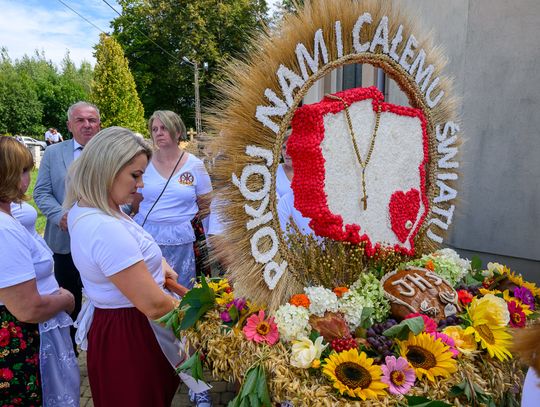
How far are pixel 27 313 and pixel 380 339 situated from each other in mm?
1384

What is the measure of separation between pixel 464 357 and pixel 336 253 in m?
0.58

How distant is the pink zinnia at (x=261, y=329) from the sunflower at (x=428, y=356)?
→ 1.37 feet

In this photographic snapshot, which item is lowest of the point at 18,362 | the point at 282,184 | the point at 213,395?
the point at 213,395

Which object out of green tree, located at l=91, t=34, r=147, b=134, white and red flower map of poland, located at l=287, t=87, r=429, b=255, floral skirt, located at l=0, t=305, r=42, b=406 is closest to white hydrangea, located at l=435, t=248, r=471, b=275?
white and red flower map of poland, located at l=287, t=87, r=429, b=255

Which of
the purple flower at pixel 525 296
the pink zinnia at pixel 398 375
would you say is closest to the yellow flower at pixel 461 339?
the pink zinnia at pixel 398 375

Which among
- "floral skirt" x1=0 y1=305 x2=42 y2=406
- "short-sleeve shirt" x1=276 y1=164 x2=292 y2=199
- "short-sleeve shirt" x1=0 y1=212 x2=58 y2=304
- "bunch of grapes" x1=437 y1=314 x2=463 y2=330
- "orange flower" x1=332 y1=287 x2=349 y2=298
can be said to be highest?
"short-sleeve shirt" x1=276 y1=164 x2=292 y2=199

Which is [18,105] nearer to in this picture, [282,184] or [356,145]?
[282,184]

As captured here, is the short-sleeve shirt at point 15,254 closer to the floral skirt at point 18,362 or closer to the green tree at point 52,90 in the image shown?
the floral skirt at point 18,362

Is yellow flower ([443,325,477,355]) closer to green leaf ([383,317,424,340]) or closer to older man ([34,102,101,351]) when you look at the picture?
green leaf ([383,317,424,340])

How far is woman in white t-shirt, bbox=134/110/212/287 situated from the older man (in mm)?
585

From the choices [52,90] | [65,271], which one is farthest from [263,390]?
[52,90]

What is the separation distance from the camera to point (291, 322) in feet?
4.43

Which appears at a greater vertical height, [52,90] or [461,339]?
[52,90]

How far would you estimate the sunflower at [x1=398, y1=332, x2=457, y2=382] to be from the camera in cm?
125
